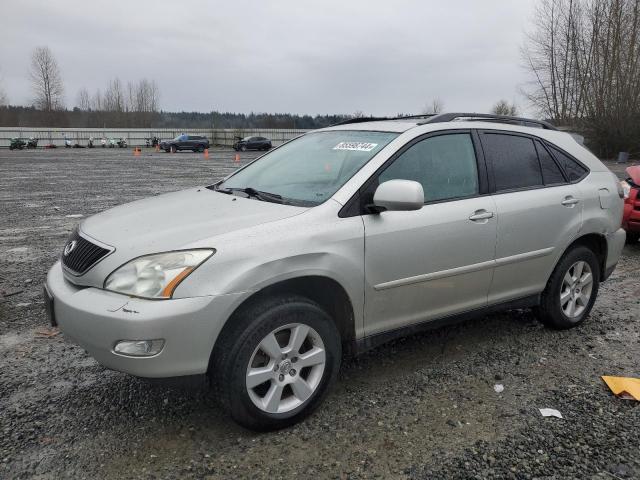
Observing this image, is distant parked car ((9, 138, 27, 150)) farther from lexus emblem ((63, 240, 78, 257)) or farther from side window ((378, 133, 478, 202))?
side window ((378, 133, 478, 202))

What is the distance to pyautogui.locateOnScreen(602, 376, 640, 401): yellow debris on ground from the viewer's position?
11.1ft

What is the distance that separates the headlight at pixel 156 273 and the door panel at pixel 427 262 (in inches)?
40.4

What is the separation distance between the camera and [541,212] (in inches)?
158

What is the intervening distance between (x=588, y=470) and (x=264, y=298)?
1823 millimetres

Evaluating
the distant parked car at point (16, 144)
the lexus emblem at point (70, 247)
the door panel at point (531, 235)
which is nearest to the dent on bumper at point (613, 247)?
the door panel at point (531, 235)

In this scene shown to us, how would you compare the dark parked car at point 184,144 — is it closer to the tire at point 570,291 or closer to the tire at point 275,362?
the tire at point 570,291

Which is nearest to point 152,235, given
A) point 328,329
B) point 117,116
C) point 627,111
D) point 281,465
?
point 328,329

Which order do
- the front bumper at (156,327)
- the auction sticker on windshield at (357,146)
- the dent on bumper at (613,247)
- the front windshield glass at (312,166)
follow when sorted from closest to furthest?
1. the front bumper at (156,327)
2. the front windshield glass at (312,166)
3. the auction sticker on windshield at (357,146)
4. the dent on bumper at (613,247)

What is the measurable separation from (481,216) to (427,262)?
58cm

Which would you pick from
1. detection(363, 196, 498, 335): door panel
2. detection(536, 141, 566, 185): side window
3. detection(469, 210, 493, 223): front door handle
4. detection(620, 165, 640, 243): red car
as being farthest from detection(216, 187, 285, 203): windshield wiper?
detection(620, 165, 640, 243): red car

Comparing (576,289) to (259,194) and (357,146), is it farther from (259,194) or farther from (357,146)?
(259,194)

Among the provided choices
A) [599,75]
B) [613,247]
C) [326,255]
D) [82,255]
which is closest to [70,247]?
[82,255]

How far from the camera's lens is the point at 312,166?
372cm

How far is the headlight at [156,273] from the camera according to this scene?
8.50 feet
